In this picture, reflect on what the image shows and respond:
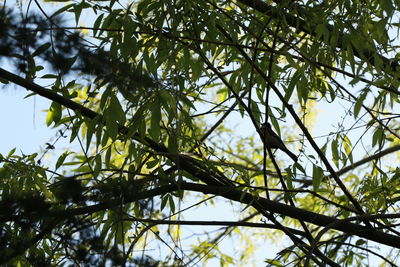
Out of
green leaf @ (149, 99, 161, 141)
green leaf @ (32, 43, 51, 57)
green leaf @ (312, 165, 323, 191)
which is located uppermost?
green leaf @ (312, 165, 323, 191)

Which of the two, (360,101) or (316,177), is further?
(316,177)

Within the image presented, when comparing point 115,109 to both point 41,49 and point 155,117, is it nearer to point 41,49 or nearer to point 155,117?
point 155,117

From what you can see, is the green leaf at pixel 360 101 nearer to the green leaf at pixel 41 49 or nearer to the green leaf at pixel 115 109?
the green leaf at pixel 115 109

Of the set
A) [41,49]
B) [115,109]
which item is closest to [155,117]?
[115,109]

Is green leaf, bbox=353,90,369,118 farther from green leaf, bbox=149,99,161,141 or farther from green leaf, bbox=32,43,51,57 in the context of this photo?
green leaf, bbox=32,43,51,57

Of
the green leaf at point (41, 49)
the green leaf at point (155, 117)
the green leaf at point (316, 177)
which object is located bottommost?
the green leaf at point (41, 49)

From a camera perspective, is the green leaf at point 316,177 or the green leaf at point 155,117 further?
the green leaf at point 316,177

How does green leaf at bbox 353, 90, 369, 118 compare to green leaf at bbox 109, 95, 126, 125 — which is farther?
green leaf at bbox 109, 95, 126, 125

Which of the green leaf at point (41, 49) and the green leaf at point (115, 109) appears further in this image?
the green leaf at point (115, 109)

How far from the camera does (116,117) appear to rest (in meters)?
2.07

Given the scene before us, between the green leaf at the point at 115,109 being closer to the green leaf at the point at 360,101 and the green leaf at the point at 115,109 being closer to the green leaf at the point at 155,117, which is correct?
the green leaf at the point at 155,117

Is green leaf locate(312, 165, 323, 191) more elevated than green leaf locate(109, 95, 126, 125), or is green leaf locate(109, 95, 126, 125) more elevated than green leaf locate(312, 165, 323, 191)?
green leaf locate(312, 165, 323, 191)

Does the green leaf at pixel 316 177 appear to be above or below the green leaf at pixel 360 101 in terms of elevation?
above

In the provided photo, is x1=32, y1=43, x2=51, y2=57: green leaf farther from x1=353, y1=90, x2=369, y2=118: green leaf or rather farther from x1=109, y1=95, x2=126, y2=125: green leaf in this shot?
x1=353, y1=90, x2=369, y2=118: green leaf
